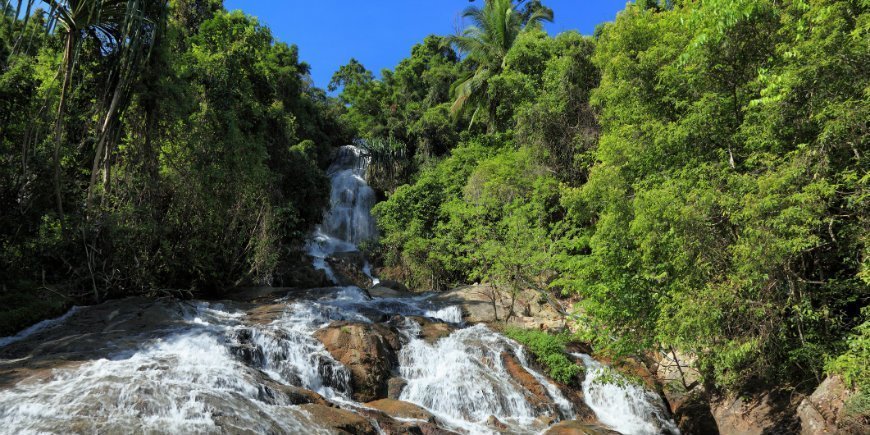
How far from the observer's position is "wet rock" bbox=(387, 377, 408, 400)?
9891 millimetres

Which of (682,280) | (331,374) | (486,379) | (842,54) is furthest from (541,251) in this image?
(842,54)

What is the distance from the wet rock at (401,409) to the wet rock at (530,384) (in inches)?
98.4

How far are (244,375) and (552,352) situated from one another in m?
7.08

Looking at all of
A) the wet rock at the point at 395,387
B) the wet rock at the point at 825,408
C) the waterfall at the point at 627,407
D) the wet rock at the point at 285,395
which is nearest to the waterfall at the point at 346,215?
the wet rock at the point at 395,387

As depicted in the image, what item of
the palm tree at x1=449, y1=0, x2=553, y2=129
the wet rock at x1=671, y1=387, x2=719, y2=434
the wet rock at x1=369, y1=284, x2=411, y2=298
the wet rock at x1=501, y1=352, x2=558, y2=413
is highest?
the palm tree at x1=449, y1=0, x2=553, y2=129

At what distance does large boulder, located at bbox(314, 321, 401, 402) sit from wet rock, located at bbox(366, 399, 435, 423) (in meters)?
0.56

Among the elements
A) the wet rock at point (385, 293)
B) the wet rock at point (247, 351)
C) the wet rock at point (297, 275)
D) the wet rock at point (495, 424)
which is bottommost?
the wet rock at point (495, 424)

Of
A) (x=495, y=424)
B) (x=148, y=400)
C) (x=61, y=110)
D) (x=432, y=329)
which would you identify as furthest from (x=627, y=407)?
(x=61, y=110)

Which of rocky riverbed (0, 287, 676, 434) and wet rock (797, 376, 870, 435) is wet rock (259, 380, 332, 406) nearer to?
rocky riverbed (0, 287, 676, 434)

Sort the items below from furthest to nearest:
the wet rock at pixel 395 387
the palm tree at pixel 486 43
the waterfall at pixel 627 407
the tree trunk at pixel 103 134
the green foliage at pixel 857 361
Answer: the palm tree at pixel 486 43 < the tree trunk at pixel 103 134 < the waterfall at pixel 627 407 < the wet rock at pixel 395 387 < the green foliage at pixel 857 361

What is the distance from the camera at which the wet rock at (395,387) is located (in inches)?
389

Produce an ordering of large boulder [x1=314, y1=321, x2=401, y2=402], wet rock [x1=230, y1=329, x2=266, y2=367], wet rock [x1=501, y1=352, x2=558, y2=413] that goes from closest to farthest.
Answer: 1. wet rock [x1=230, y1=329, x2=266, y2=367]
2. large boulder [x1=314, y1=321, x2=401, y2=402]
3. wet rock [x1=501, y1=352, x2=558, y2=413]

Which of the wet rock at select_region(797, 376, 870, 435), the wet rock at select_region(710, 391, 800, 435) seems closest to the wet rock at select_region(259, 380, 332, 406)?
the wet rock at select_region(710, 391, 800, 435)

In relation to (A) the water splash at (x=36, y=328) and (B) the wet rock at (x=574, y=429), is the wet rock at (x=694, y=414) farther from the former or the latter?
(A) the water splash at (x=36, y=328)
